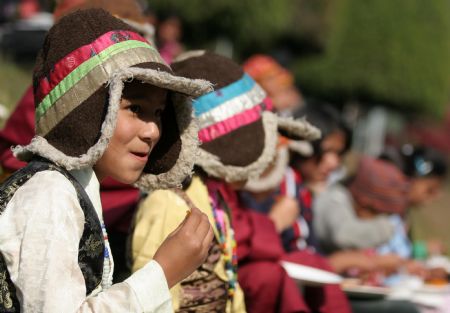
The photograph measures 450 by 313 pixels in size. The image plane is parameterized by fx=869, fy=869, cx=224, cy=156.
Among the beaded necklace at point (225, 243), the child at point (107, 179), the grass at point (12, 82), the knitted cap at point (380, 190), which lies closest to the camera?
the beaded necklace at point (225, 243)

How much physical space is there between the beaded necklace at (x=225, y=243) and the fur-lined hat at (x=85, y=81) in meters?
0.81

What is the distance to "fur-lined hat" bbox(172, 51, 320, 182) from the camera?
3.14 metres

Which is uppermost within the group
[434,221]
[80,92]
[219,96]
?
[80,92]

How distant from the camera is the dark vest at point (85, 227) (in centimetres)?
215

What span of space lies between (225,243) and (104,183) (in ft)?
1.98

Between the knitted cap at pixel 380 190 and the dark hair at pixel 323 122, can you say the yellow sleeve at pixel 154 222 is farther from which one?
the knitted cap at pixel 380 190

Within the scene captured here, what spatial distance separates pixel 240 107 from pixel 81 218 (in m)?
1.17

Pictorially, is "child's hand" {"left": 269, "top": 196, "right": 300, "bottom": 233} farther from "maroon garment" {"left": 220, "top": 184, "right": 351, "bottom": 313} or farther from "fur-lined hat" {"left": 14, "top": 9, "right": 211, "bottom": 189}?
"fur-lined hat" {"left": 14, "top": 9, "right": 211, "bottom": 189}

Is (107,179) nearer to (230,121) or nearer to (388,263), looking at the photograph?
(230,121)

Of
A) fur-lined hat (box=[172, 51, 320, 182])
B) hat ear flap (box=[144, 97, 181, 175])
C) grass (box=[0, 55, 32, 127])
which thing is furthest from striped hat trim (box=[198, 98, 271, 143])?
grass (box=[0, 55, 32, 127])

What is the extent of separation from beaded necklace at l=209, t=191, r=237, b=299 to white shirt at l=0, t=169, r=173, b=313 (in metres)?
0.90

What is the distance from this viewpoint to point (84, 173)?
7.70ft

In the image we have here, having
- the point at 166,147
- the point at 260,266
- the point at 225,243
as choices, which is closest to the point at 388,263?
the point at 260,266

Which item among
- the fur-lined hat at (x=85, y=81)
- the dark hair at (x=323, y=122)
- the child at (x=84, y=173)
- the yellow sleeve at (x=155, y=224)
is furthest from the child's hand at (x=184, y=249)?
the dark hair at (x=323, y=122)
